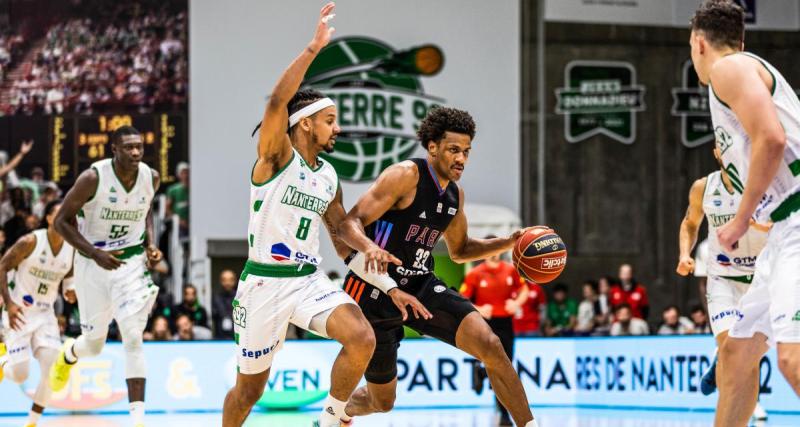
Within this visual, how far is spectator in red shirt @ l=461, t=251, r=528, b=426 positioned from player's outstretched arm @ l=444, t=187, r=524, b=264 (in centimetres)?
380

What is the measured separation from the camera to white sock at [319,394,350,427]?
21.4ft

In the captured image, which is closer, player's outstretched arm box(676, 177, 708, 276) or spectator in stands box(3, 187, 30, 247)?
player's outstretched arm box(676, 177, 708, 276)

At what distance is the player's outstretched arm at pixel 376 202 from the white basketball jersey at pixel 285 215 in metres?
0.24

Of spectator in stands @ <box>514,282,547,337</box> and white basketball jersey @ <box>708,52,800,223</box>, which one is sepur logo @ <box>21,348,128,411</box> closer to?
spectator in stands @ <box>514,282,547,337</box>

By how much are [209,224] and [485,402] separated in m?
8.08

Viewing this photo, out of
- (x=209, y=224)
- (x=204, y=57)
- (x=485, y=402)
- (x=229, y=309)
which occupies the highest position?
(x=204, y=57)

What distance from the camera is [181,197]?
64.4 feet

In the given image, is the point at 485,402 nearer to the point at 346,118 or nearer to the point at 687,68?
the point at 346,118

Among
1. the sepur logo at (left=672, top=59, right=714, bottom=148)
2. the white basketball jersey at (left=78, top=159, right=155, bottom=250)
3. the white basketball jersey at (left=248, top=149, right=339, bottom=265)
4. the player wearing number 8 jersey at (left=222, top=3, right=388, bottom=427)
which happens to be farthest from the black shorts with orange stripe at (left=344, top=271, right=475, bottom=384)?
the sepur logo at (left=672, top=59, right=714, bottom=148)

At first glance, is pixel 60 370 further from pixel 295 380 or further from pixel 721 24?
pixel 721 24

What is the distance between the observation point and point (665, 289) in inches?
875

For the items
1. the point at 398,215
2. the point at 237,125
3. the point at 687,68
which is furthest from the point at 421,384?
the point at 687,68

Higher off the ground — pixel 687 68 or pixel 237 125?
pixel 687 68

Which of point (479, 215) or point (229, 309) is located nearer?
point (229, 309)
